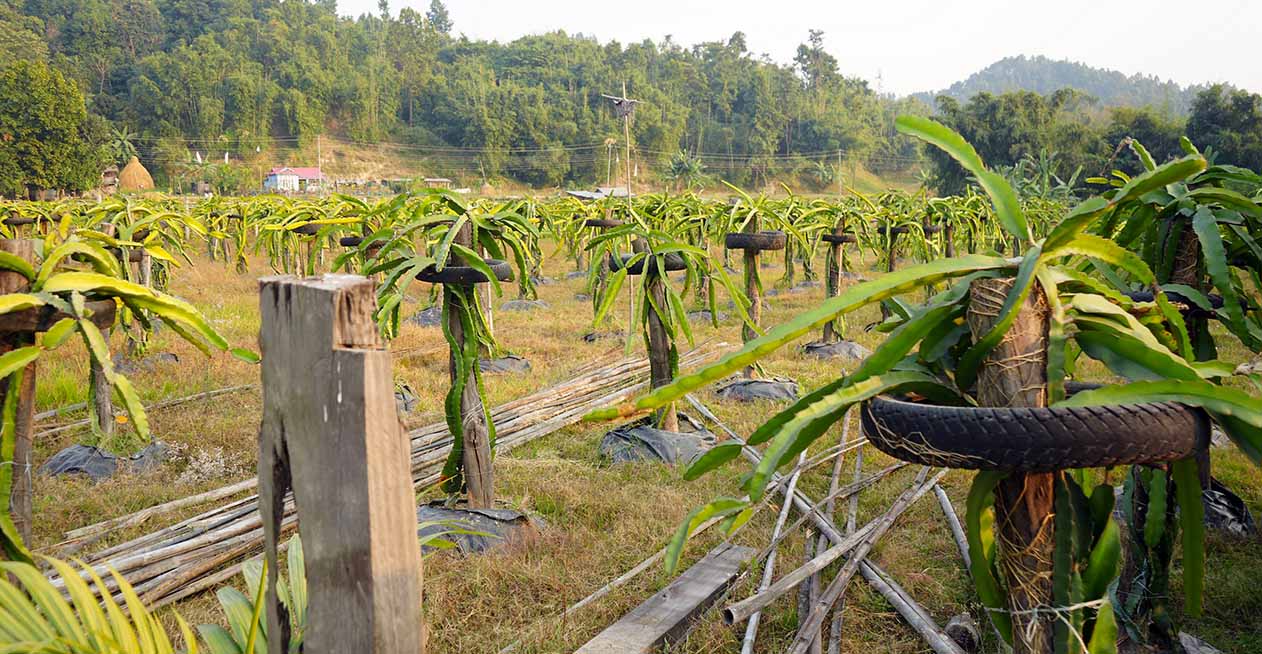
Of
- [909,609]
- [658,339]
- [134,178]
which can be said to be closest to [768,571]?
[909,609]

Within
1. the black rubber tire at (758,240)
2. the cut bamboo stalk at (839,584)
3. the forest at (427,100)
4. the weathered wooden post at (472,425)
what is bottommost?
the cut bamboo stalk at (839,584)

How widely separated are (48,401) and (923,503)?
6003 mm

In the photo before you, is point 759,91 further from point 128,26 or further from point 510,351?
point 510,351

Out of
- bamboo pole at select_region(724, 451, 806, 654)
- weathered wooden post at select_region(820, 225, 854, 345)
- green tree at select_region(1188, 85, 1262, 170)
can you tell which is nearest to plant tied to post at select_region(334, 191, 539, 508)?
bamboo pole at select_region(724, 451, 806, 654)

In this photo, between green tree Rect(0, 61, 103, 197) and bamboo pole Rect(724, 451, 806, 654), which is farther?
green tree Rect(0, 61, 103, 197)

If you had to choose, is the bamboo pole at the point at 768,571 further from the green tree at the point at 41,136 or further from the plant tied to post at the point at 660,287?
the green tree at the point at 41,136

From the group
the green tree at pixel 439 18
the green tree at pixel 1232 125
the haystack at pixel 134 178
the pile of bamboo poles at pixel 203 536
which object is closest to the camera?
the pile of bamboo poles at pixel 203 536

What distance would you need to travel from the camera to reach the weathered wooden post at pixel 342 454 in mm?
1326

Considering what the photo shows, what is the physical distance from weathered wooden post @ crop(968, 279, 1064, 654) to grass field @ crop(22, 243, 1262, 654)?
1.45 metres

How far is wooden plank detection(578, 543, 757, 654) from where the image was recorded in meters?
2.71

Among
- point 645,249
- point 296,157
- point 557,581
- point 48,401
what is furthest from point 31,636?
point 296,157

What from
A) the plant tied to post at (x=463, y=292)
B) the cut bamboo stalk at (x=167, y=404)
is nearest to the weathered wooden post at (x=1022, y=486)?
the plant tied to post at (x=463, y=292)

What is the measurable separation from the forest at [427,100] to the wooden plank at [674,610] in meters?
35.7

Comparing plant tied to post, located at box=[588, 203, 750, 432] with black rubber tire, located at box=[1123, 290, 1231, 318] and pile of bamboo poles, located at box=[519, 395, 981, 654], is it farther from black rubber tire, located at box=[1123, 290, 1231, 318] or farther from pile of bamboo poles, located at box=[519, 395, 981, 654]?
black rubber tire, located at box=[1123, 290, 1231, 318]
